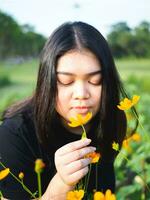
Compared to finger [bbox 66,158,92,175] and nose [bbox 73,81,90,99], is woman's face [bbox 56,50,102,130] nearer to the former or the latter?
nose [bbox 73,81,90,99]

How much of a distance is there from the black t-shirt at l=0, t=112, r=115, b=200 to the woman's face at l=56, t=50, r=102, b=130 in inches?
9.9

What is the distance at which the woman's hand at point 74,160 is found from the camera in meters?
0.99

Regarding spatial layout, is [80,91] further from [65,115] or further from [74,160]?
[74,160]

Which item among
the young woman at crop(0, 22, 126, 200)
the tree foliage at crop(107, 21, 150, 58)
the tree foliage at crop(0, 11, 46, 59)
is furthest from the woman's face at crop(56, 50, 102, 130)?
the tree foliage at crop(0, 11, 46, 59)

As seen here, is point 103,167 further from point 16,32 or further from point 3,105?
point 16,32

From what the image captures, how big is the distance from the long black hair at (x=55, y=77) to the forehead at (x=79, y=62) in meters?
0.02

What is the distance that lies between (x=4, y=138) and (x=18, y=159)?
0.27 feet

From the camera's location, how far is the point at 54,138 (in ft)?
5.10

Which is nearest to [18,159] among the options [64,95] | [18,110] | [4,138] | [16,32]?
[4,138]

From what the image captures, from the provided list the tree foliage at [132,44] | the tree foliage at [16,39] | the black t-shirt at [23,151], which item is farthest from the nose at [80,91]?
the tree foliage at [16,39]

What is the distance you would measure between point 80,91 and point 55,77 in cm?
13

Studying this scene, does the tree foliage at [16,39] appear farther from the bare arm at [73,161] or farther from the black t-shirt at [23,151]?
the bare arm at [73,161]

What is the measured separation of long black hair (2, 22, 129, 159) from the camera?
1319 millimetres

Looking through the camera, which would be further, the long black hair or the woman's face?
the long black hair
